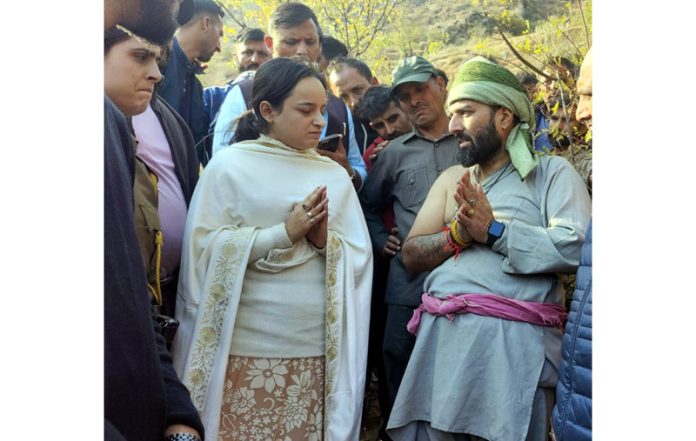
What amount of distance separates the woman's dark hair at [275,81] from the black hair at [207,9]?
0.24 metres

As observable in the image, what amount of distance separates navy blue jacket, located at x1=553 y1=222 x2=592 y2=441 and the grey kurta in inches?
27.1

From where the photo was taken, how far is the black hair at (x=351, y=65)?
143 inches

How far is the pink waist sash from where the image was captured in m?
3.13

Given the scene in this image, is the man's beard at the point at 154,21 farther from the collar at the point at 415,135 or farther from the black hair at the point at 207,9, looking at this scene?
the collar at the point at 415,135

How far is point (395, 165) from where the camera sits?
146 inches

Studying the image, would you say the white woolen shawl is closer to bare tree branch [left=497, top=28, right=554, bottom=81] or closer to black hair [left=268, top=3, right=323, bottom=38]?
black hair [left=268, top=3, right=323, bottom=38]

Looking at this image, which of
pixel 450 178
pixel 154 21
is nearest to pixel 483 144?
pixel 450 178

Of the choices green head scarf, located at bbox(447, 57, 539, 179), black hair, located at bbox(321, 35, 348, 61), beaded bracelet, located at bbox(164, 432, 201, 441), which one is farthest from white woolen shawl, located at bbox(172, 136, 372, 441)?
beaded bracelet, located at bbox(164, 432, 201, 441)

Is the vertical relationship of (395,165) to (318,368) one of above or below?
Answer: above

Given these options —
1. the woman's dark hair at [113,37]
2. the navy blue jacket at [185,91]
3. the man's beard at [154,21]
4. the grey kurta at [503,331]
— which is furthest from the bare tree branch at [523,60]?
the woman's dark hair at [113,37]

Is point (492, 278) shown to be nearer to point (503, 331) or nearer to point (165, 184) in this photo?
point (503, 331)

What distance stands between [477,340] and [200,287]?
957 mm
